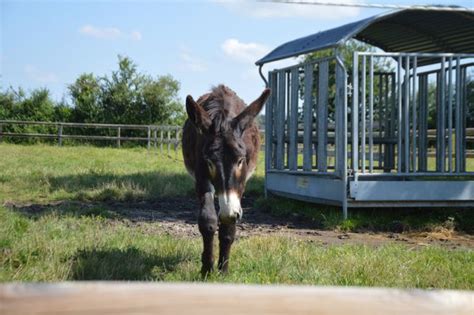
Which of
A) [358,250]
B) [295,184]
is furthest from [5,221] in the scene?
[295,184]

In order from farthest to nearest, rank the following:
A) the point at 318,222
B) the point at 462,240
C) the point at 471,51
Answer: the point at 471,51, the point at 318,222, the point at 462,240

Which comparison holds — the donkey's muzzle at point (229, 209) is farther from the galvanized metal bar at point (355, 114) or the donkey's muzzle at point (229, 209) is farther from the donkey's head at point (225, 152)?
the galvanized metal bar at point (355, 114)

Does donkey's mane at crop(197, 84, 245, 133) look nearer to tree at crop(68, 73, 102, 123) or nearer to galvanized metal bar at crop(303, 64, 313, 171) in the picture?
galvanized metal bar at crop(303, 64, 313, 171)

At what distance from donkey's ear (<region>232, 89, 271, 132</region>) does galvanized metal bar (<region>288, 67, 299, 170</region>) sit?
16.8 ft

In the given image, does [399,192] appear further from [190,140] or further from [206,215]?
[206,215]

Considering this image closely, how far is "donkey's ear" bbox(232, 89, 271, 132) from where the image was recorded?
5297mm

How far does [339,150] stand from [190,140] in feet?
11.7

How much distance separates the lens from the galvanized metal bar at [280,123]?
11.2 metres

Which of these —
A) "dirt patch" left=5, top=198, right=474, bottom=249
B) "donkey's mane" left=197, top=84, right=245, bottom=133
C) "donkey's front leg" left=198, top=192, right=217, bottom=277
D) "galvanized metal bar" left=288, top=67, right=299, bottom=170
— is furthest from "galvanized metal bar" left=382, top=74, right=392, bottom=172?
"donkey's front leg" left=198, top=192, right=217, bottom=277

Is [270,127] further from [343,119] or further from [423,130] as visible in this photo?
[423,130]

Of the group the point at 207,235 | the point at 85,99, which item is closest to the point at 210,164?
the point at 207,235

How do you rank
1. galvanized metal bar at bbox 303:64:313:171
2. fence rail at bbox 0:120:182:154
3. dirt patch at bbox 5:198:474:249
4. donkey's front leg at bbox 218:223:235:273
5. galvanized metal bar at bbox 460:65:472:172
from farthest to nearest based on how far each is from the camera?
fence rail at bbox 0:120:182:154
galvanized metal bar at bbox 303:64:313:171
galvanized metal bar at bbox 460:65:472:172
dirt patch at bbox 5:198:474:249
donkey's front leg at bbox 218:223:235:273

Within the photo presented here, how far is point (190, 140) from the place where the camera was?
6410 mm

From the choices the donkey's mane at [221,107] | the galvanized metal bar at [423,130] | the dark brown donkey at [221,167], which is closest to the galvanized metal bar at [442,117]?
the galvanized metal bar at [423,130]
